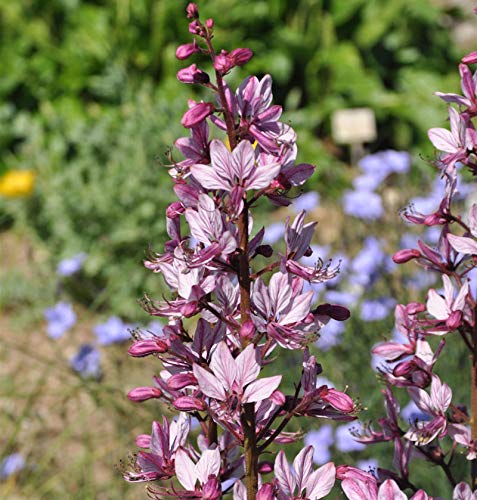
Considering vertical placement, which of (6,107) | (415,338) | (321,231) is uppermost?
(415,338)

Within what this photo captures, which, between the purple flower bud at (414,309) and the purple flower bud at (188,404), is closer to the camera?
the purple flower bud at (188,404)

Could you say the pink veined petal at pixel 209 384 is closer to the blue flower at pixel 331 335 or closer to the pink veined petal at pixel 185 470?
the pink veined petal at pixel 185 470

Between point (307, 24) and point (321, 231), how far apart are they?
5.94ft

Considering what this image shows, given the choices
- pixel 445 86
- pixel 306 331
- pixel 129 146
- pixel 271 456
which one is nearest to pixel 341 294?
pixel 271 456

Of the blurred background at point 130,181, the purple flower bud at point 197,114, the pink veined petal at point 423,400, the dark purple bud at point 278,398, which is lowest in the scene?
the blurred background at point 130,181

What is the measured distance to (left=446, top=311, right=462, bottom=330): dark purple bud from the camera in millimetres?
1296

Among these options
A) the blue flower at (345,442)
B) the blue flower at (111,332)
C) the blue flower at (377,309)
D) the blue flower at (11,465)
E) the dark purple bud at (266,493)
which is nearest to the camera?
the dark purple bud at (266,493)

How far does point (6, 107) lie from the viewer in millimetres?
6102

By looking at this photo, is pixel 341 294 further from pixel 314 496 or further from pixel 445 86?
pixel 445 86

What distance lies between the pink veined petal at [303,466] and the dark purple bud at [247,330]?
18 centimetres

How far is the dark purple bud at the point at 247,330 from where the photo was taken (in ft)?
3.71

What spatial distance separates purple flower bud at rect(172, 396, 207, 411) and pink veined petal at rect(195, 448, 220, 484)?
0.07 m

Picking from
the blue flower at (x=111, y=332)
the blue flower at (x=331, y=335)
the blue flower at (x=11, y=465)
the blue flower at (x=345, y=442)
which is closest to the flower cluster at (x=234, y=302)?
the blue flower at (x=345, y=442)

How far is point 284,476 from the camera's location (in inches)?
46.9
